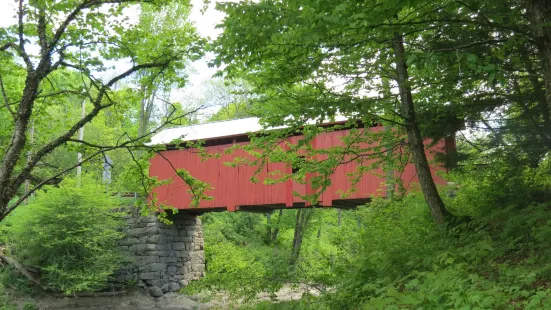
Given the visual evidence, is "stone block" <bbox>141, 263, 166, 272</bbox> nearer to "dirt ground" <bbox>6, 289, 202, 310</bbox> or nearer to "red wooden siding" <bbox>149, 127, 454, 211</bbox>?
"dirt ground" <bbox>6, 289, 202, 310</bbox>

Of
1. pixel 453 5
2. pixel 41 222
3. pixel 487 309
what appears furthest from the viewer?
pixel 41 222

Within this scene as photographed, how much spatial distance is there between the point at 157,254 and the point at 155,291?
44.6 inches

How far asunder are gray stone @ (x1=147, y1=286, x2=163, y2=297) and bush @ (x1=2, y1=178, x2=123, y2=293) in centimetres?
142

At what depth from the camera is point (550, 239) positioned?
14.0 ft

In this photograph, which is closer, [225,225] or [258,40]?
[258,40]

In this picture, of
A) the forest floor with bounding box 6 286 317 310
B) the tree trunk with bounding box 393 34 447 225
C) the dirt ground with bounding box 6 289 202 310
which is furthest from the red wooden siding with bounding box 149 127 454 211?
the tree trunk with bounding box 393 34 447 225

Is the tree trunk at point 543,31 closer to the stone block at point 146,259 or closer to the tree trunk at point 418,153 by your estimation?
the tree trunk at point 418,153

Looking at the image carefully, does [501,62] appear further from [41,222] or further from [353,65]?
[41,222]

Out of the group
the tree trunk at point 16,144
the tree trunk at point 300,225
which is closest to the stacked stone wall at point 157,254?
the tree trunk at point 300,225

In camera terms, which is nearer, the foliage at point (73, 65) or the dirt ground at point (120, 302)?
the foliage at point (73, 65)

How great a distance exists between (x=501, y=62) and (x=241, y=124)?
9280 mm

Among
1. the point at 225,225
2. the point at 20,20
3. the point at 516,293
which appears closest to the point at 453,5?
the point at 516,293

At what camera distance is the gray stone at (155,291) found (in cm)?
1465

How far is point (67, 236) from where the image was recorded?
13180 millimetres
